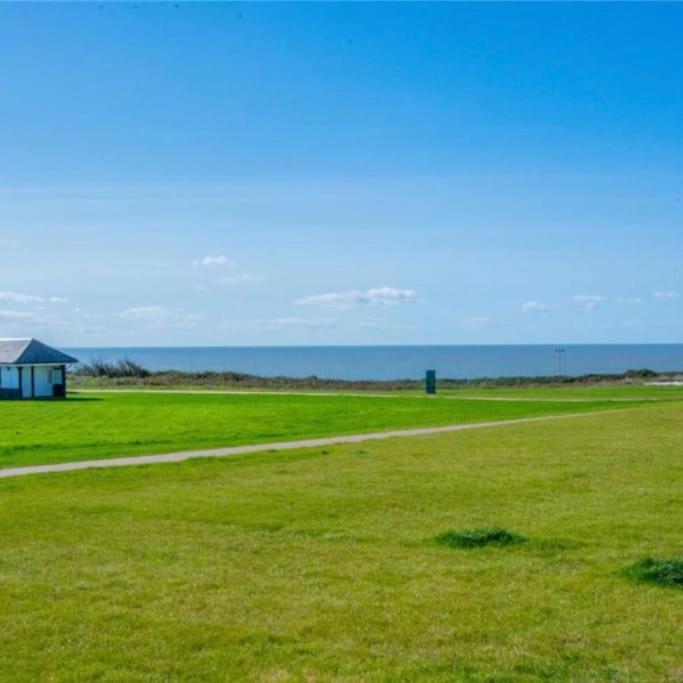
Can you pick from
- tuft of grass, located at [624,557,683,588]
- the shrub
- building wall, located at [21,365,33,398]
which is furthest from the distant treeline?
tuft of grass, located at [624,557,683,588]

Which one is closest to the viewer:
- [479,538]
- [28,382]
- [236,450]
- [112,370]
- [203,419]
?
[479,538]

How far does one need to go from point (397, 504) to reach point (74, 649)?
268 inches

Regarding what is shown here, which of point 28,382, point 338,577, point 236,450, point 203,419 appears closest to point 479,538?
point 338,577

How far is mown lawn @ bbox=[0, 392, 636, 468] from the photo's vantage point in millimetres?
24188

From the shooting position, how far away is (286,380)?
73.8 meters

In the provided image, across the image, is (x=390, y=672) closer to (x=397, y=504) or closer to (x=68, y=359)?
(x=397, y=504)

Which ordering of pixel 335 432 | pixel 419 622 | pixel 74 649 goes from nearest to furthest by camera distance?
1. pixel 74 649
2. pixel 419 622
3. pixel 335 432

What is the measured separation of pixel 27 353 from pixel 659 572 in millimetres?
51783

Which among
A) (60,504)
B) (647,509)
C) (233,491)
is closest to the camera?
(647,509)

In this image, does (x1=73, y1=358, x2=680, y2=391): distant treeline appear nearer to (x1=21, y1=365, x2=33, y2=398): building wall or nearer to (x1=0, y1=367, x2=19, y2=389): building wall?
(x1=21, y1=365, x2=33, y2=398): building wall

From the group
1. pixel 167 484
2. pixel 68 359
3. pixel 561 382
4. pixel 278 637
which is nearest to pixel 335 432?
pixel 167 484

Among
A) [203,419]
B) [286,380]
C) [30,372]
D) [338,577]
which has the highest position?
[30,372]

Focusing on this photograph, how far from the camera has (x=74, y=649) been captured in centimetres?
738

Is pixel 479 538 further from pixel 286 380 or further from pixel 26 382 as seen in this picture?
pixel 286 380
